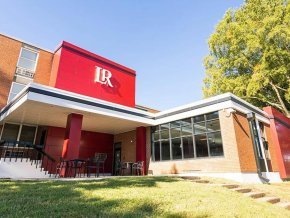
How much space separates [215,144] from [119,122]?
665 centimetres

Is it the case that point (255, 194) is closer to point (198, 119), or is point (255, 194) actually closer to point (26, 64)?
point (198, 119)

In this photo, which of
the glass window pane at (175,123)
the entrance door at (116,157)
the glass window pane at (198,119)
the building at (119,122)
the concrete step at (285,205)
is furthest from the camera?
the entrance door at (116,157)

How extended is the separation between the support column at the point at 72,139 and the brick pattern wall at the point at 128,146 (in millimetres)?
5820

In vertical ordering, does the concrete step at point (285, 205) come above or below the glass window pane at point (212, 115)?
below

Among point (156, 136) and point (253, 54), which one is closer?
point (156, 136)

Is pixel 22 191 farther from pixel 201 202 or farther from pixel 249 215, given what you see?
pixel 249 215

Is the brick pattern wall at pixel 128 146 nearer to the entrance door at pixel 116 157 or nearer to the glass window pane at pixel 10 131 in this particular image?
the entrance door at pixel 116 157

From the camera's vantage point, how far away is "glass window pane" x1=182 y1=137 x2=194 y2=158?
528 inches

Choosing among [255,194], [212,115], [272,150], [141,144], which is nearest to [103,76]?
[141,144]

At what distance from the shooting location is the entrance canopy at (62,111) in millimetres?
10753

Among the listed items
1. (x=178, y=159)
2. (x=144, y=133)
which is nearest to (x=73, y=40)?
(x=144, y=133)

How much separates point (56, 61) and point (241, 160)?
14.6m

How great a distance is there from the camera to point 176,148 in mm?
14422

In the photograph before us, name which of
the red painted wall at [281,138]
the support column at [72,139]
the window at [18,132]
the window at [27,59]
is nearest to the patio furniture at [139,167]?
the support column at [72,139]
